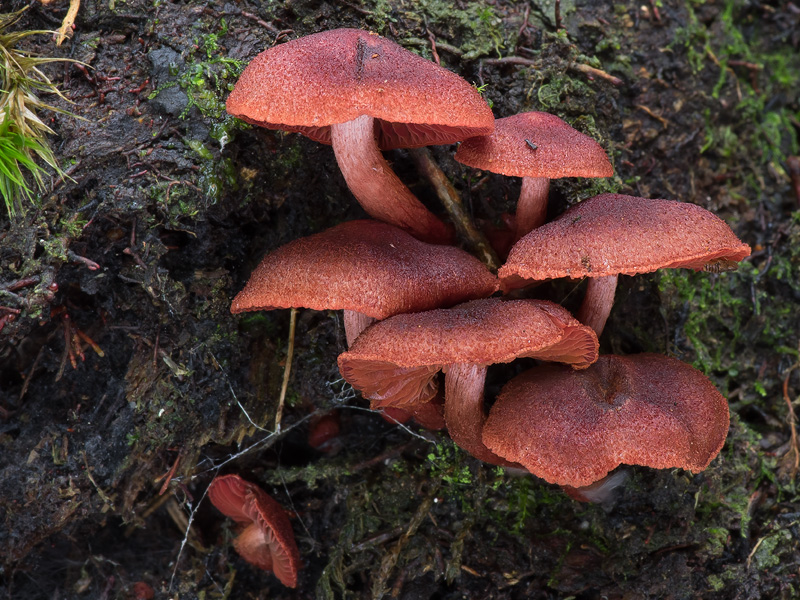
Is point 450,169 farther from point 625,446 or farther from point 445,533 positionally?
point 445,533

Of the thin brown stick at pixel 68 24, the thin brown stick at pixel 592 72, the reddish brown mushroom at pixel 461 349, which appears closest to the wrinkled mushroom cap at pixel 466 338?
the reddish brown mushroom at pixel 461 349

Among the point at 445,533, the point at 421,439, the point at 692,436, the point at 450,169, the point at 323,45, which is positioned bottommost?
the point at 445,533

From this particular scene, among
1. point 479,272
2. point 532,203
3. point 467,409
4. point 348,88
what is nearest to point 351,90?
point 348,88

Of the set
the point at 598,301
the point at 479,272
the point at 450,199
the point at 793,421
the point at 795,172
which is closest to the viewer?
the point at 479,272

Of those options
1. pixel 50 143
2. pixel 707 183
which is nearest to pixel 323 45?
pixel 50 143

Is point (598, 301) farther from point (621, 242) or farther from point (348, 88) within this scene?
point (348, 88)

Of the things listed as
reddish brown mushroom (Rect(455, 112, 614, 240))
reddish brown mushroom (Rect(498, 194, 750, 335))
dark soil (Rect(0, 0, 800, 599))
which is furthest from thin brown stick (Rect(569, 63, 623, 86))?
reddish brown mushroom (Rect(498, 194, 750, 335))

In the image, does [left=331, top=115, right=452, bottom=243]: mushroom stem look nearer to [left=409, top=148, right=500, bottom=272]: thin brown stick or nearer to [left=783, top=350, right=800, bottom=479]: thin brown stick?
[left=409, top=148, right=500, bottom=272]: thin brown stick
